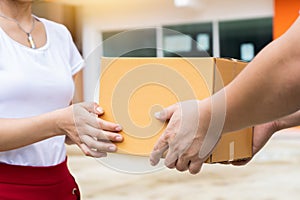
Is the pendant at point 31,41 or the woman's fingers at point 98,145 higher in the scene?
the pendant at point 31,41

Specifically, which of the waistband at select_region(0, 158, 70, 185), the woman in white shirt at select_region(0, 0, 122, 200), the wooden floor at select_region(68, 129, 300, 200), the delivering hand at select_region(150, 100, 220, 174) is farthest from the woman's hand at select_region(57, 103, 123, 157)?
the wooden floor at select_region(68, 129, 300, 200)

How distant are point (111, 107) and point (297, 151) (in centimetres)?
579

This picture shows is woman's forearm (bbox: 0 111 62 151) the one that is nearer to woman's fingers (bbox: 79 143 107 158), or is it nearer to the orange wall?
woman's fingers (bbox: 79 143 107 158)

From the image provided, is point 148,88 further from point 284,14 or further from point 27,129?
point 284,14

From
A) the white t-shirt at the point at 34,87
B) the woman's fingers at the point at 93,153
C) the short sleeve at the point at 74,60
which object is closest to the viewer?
the woman's fingers at the point at 93,153

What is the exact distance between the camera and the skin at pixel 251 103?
0.96 metres

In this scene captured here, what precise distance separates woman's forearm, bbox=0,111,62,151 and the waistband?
0.10m

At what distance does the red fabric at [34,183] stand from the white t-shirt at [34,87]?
19 millimetres

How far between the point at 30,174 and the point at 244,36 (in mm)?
8401

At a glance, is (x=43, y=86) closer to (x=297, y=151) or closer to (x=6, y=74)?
(x=6, y=74)

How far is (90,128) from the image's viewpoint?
1.24 metres

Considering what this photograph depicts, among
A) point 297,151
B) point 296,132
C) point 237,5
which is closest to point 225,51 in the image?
point 237,5

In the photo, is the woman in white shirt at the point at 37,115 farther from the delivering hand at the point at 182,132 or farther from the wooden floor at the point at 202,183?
the wooden floor at the point at 202,183

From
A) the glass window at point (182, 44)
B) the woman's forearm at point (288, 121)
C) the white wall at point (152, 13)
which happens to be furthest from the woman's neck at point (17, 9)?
the white wall at point (152, 13)
